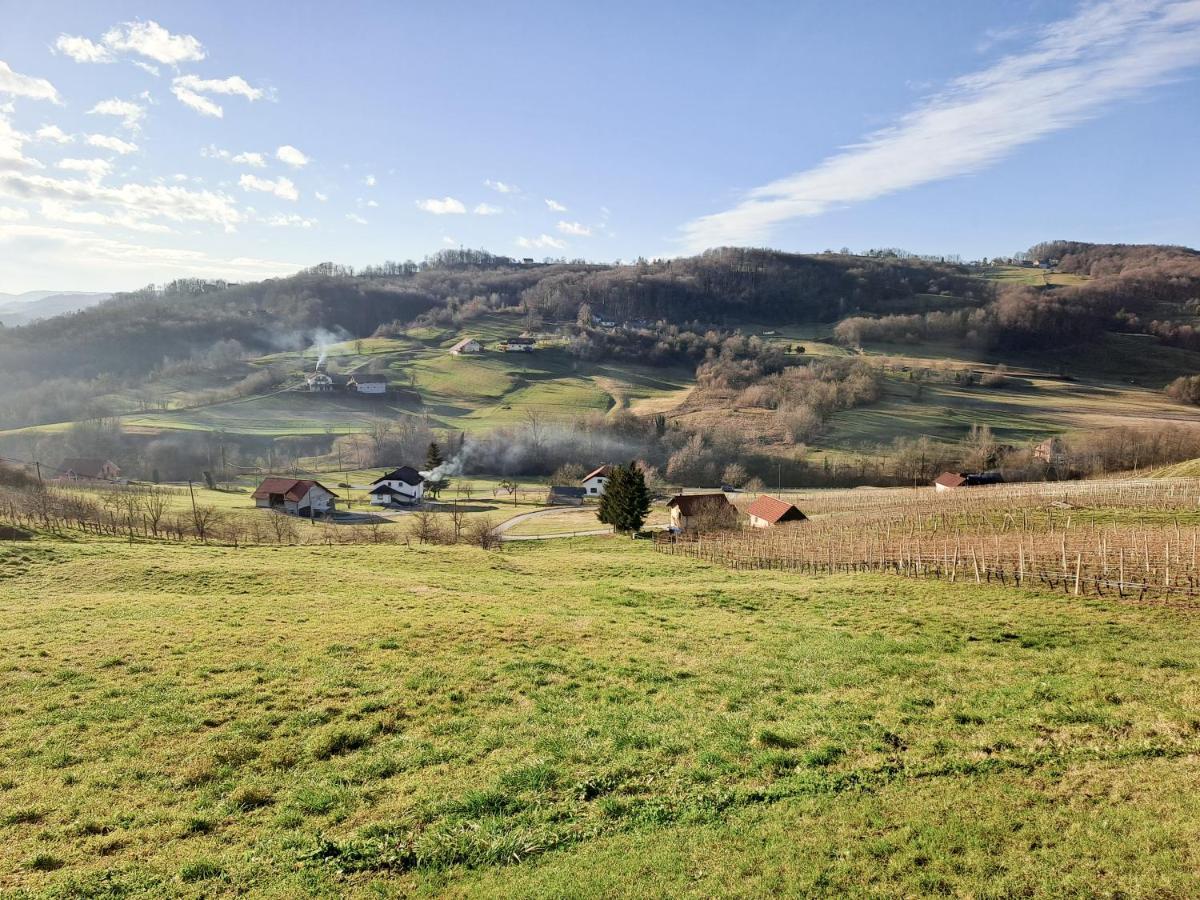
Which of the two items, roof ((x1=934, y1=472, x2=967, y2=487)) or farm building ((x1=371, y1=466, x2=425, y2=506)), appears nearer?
roof ((x1=934, y1=472, x2=967, y2=487))

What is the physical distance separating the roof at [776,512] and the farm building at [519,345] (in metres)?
116

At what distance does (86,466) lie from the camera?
92688mm

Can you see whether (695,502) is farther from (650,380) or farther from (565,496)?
(650,380)

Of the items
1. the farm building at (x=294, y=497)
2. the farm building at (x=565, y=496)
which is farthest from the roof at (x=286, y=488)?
the farm building at (x=565, y=496)

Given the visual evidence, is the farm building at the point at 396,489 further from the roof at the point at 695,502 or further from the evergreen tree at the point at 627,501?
the roof at the point at 695,502

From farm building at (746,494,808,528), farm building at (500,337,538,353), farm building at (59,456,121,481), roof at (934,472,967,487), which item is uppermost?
farm building at (500,337,538,353)

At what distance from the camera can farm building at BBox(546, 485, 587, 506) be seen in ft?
272

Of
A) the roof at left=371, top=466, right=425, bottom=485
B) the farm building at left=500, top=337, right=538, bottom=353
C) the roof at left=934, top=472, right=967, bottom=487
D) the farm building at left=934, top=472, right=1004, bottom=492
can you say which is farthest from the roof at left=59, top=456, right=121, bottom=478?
the roof at left=934, top=472, right=967, bottom=487

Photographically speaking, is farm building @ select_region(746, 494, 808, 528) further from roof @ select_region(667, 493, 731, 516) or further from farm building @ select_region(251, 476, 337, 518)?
farm building @ select_region(251, 476, 337, 518)

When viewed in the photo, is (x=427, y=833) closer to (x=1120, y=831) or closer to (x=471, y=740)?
(x=471, y=740)

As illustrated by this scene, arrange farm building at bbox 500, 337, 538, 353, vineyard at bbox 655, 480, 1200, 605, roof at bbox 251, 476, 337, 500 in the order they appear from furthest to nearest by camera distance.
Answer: farm building at bbox 500, 337, 538, 353 < roof at bbox 251, 476, 337, 500 < vineyard at bbox 655, 480, 1200, 605

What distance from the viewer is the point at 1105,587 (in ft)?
75.0

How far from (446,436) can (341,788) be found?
105 metres

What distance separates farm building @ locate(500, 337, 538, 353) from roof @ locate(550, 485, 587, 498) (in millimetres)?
84598
